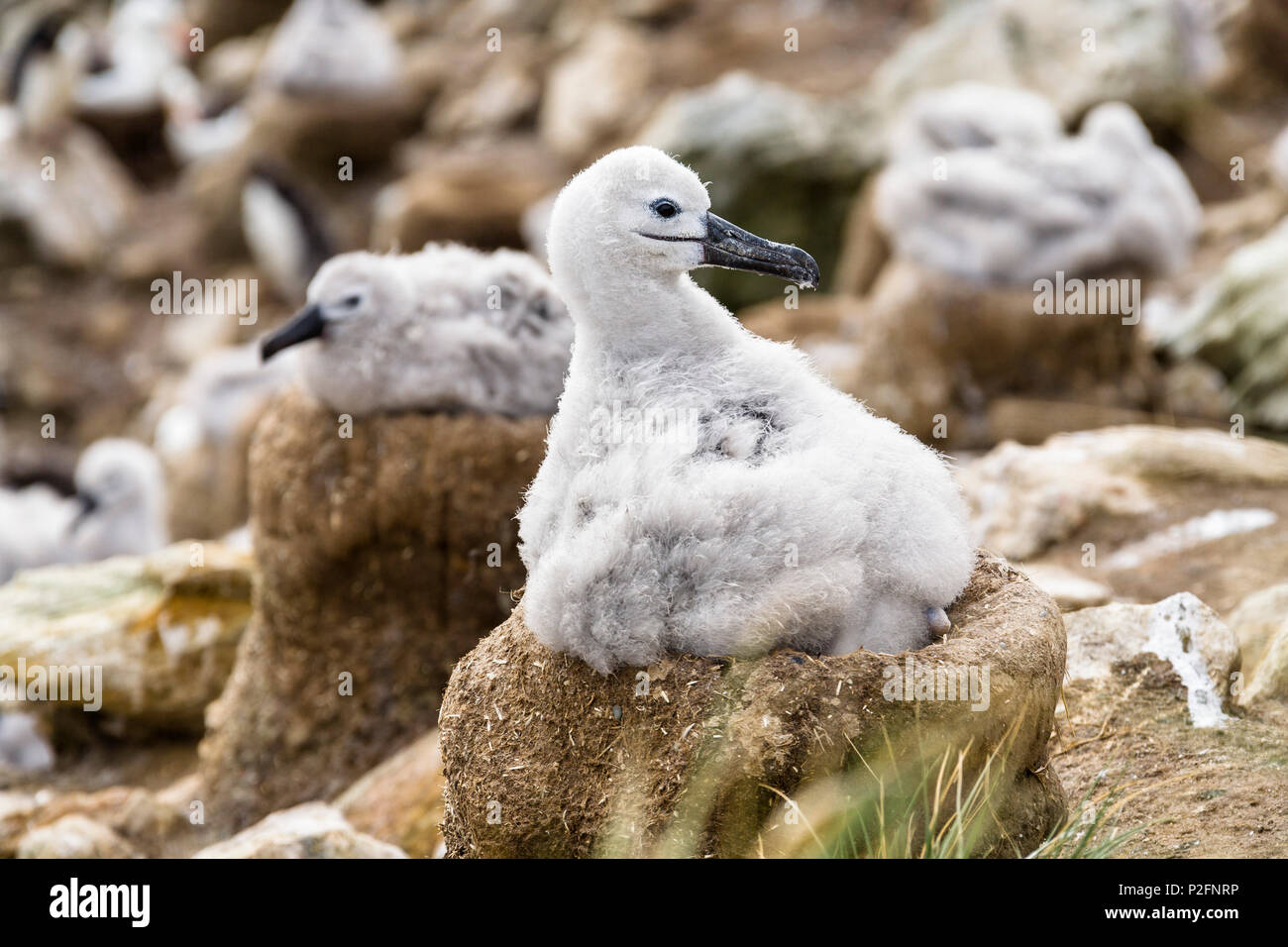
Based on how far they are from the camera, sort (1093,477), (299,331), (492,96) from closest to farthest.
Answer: (299,331) → (1093,477) → (492,96)

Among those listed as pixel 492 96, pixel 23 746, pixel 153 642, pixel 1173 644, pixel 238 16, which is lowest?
pixel 23 746

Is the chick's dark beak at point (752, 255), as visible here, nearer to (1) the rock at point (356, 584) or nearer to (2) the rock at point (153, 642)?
(1) the rock at point (356, 584)

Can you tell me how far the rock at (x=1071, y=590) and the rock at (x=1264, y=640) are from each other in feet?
1.47

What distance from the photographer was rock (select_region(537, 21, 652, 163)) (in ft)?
66.5

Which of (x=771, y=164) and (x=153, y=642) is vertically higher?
(x=771, y=164)

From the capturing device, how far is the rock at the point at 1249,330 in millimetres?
9453

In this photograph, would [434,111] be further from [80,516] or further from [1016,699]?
[1016,699]

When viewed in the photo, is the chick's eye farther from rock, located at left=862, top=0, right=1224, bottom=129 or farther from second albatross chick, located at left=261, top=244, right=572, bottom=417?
rock, located at left=862, top=0, right=1224, bottom=129

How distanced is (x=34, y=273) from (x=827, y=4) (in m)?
11.3

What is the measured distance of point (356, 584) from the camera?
6.53 m

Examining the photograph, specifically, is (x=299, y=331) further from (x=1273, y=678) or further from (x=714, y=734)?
(x=1273, y=678)

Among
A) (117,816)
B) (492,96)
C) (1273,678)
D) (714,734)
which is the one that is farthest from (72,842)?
(492,96)

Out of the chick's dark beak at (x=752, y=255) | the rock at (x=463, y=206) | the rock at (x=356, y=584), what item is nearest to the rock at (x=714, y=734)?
the chick's dark beak at (x=752, y=255)

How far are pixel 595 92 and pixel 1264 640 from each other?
16.5 m
